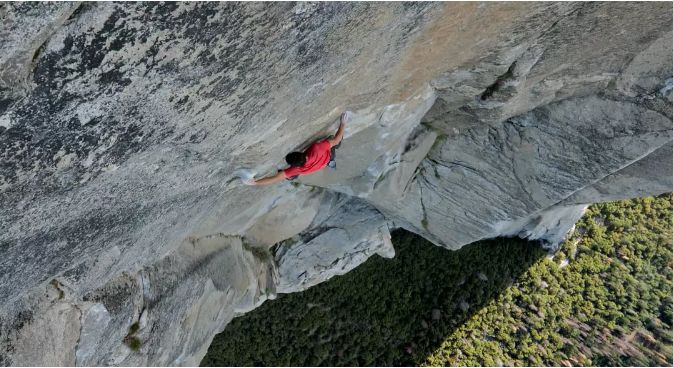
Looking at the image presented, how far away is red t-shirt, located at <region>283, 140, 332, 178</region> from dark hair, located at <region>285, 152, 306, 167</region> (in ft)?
0.21

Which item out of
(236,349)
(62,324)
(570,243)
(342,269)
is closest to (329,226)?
(342,269)

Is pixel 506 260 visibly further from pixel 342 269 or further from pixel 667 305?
pixel 342 269

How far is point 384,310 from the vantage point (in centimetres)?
1078

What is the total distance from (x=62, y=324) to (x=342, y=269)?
5.50 meters

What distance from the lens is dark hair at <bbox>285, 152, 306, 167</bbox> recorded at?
185 inches

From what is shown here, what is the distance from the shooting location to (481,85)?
5070 mm

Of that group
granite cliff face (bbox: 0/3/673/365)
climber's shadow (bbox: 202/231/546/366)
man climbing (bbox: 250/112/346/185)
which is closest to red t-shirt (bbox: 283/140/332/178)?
man climbing (bbox: 250/112/346/185)


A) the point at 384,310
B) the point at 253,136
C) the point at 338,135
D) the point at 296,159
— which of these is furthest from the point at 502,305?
the point at 253,136

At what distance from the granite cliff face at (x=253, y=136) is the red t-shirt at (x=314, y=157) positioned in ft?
0.33

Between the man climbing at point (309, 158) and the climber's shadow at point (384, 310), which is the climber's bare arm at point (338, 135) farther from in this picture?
the climber's shadow at point (384, 310)

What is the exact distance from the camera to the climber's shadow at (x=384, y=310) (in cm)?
970

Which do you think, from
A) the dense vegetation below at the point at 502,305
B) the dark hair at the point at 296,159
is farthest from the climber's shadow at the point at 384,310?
the dark hair at the point at 296,159

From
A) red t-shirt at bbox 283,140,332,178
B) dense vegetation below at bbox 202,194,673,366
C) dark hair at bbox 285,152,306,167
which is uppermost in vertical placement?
dark hair at bbox 285,152,306,167

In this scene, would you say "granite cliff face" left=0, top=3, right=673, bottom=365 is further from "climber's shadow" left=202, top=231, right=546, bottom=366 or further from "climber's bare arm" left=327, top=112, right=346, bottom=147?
"climber's shadow" left=202, top=231, right=546, bottom=366
